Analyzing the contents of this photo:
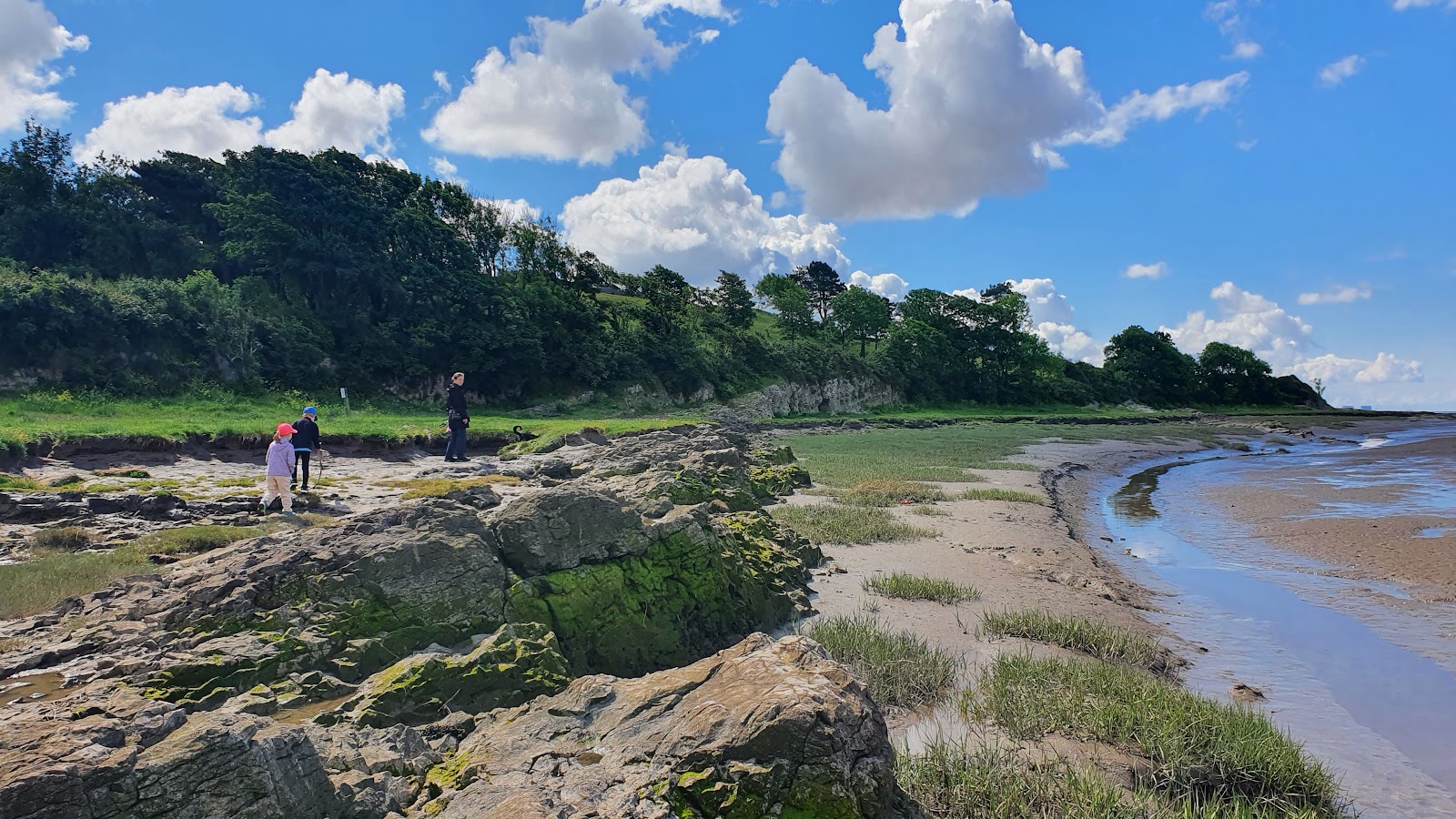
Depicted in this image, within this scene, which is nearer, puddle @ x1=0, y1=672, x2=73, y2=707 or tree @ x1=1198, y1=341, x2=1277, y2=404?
puddle @ x1=0, y1=672, x2=73, y2=707

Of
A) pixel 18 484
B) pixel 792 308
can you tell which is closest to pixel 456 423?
pixel 18 484

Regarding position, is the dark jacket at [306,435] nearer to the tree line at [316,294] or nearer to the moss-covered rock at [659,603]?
the moss-covered rock at [659,603]

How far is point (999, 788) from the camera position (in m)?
4.90

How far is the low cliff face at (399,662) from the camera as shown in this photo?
140 inches

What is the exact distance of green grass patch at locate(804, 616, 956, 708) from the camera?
6.82 metres

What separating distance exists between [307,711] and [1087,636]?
860 centimetres

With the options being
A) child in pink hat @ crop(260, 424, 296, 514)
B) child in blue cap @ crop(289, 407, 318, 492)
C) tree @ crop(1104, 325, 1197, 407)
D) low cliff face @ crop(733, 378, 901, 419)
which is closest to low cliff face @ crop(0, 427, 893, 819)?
child in pink hat @ crop(260, 424, 296, 514)

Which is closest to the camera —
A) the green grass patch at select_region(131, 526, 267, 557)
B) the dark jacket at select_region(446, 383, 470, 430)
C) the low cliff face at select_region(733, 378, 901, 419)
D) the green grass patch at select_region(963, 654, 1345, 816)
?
the green grass patch at select_region(963, 654, 1345, 816)

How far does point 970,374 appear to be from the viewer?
9606 centimetres

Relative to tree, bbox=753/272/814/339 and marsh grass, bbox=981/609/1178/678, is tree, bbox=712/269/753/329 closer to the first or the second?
tree, bbox=753/272/814/339

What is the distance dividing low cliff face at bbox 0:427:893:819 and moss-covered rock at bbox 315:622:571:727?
19 mm

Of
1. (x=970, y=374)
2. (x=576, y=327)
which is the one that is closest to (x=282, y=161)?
(x=576, y=327)

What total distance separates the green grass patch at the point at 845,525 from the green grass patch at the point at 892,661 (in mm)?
5699

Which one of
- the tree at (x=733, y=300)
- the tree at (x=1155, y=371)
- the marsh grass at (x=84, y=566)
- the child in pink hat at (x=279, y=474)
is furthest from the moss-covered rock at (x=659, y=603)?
the tree at (x=1155, y=371)
